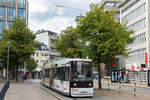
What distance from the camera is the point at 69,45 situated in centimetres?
4709

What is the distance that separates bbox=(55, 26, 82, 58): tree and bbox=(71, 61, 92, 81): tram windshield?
81.3ft

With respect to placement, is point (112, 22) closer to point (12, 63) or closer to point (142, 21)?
point (12, 63)

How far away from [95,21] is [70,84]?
9.67 meters

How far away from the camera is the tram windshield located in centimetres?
2064

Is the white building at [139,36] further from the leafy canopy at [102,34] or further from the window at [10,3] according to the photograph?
the window at [10,3]

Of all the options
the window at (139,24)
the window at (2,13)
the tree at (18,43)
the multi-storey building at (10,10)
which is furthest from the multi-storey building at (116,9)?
the tree at (18,43)

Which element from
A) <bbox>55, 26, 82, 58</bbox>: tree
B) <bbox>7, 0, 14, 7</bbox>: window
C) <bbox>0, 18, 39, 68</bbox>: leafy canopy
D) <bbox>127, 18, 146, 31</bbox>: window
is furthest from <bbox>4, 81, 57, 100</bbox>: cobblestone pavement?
<bbox>7, 0, 14, 7</bbox>: window

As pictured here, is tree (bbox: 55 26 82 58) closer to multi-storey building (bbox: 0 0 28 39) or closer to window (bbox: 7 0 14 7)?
multi-storey building (bbox: 0 0 28 39)

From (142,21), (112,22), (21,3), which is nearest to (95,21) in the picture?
(112,22)

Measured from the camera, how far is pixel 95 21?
28.1m

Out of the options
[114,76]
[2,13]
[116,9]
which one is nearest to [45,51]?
[2,13]

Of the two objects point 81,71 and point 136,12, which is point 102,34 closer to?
point 81,71

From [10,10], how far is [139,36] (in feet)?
119

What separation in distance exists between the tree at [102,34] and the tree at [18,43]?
64.4ft
